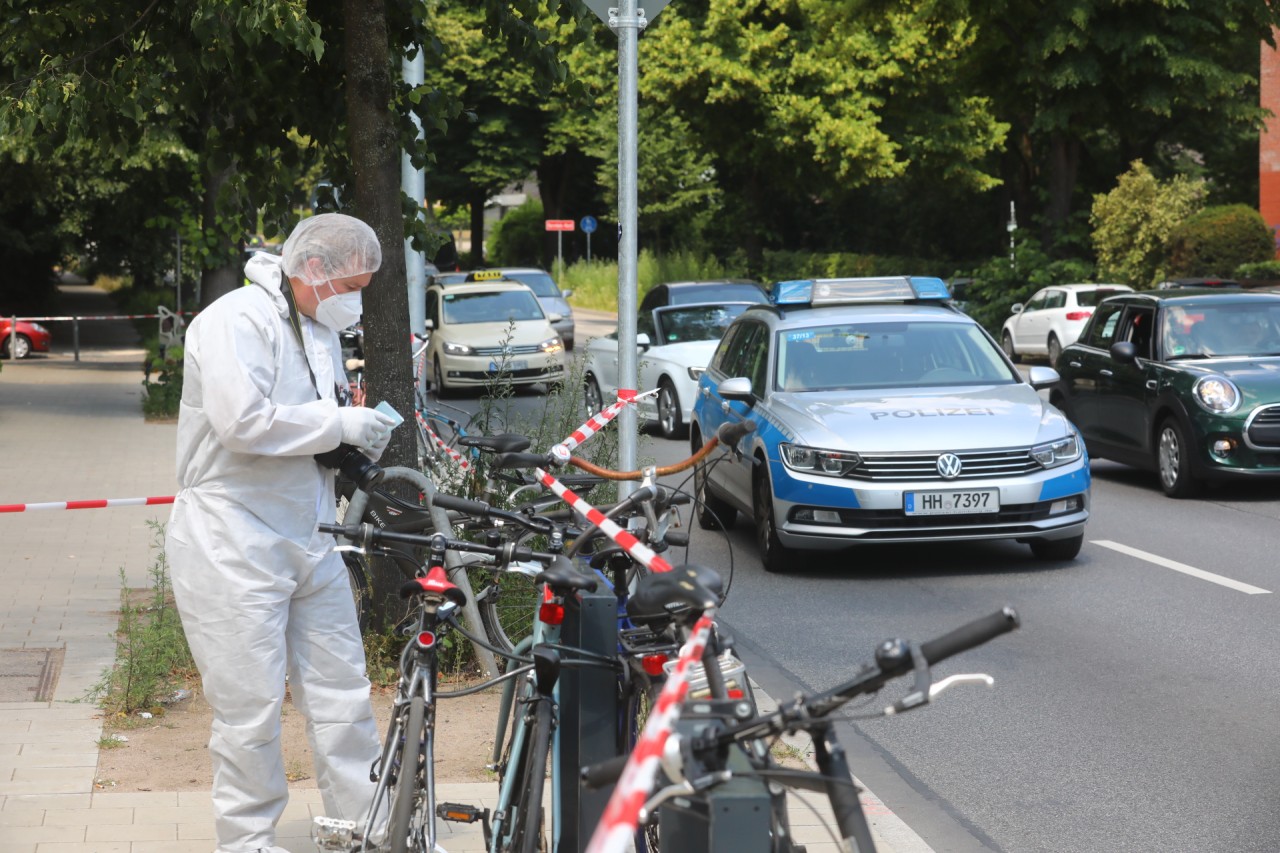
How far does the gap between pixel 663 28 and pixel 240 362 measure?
152 ft

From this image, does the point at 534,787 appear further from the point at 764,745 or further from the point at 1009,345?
the point at 1009,345

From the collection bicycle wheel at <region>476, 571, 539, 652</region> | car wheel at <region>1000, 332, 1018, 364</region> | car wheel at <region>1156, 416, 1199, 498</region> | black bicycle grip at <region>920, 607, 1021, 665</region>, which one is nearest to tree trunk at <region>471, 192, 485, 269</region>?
car wheel at <region>1000, 332, 1018, 364</region>

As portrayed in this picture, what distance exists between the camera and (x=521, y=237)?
7619cm

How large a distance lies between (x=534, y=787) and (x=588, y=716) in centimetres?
29

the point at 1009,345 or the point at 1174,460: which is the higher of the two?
the point at 1174,460

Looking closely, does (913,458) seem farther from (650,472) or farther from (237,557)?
(237,557)

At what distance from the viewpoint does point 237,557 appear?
14.6 ft

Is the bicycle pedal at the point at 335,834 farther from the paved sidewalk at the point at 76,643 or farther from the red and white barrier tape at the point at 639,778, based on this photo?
the red and white barrier tape at the point at 639,778

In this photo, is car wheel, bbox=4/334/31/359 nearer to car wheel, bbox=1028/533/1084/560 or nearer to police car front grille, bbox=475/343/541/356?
police car front grille, bbox=475/343/541/356

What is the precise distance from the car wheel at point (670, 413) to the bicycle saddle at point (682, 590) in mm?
15862

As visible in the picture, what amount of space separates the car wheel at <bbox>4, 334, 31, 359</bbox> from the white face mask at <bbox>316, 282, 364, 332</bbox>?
1181 inches

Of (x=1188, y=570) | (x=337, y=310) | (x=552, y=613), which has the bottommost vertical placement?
(x=1188, y=570)

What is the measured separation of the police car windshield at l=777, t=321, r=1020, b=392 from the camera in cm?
1121

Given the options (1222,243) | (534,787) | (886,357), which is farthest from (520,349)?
(534,787)
